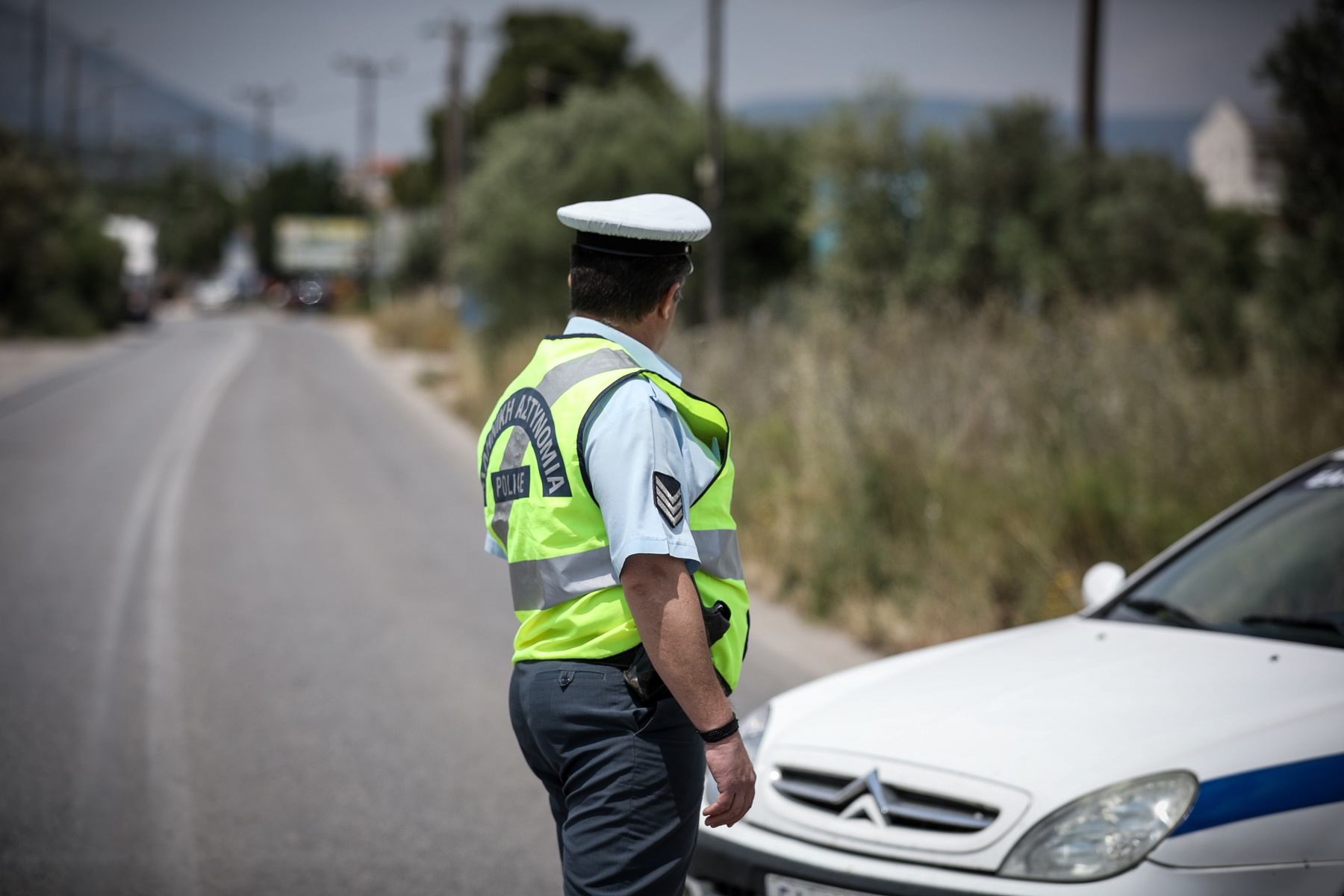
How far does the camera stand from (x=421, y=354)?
32.9 metres

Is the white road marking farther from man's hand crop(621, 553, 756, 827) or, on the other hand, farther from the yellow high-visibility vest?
man's hand crop(621, 553, 756, 827)

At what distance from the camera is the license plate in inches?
112

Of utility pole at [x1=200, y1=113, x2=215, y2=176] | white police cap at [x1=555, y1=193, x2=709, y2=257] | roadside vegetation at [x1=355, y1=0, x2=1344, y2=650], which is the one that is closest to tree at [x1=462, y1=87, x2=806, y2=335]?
roadside vegetation at [x1=355, y1=0, x2=1344, y2=650]

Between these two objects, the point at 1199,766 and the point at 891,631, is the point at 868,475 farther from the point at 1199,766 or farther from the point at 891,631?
the point at 1199,766

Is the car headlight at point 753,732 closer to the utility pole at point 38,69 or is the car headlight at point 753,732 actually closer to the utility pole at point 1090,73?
the utility pole at point 1090,73

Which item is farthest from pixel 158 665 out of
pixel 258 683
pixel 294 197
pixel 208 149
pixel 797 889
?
pixel 208 149

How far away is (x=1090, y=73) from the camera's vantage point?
2228 centimetres

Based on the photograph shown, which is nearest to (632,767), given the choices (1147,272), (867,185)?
(867,185)

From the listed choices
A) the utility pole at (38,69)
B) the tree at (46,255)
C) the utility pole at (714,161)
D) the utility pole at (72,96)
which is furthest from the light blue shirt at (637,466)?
the utility pole at (72,96)

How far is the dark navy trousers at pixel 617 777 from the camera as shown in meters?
2.20

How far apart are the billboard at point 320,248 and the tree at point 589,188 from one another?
56.4 meters

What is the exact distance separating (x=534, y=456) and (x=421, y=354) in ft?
103

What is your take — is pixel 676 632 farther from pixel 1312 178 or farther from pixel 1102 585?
pixel 1312 178

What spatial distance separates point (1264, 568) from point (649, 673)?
260 cm
